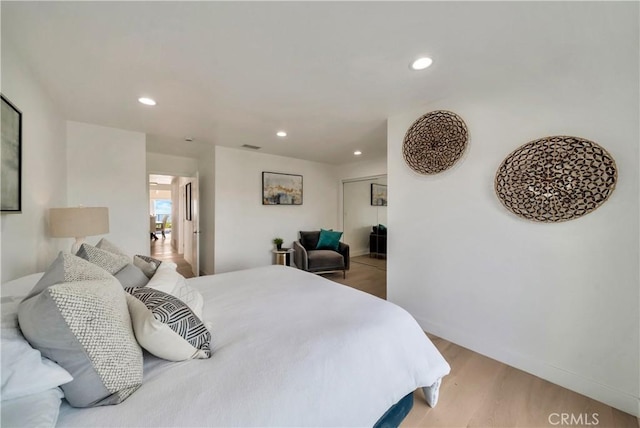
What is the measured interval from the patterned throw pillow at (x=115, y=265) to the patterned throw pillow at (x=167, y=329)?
0.30 metres

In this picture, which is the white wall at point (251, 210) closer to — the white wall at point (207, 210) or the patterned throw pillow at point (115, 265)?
the white wall at point (207, 210)

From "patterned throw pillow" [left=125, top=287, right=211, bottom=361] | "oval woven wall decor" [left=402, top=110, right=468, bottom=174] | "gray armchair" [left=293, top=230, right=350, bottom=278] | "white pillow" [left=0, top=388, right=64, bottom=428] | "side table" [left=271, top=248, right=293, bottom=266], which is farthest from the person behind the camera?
"side table" [left=271, top=248, right=293, bottom=266]

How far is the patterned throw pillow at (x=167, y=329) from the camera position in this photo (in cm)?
96

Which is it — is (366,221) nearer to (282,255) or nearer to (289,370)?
(282,255)

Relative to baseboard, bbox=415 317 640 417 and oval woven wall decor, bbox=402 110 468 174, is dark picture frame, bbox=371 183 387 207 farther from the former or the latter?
baseboard, bbox=415 317 640 417

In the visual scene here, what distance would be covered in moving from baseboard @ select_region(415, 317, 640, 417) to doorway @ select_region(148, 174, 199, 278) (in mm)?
4114

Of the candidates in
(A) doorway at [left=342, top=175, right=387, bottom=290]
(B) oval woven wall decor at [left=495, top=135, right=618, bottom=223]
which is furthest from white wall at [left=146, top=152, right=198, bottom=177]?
(B) oval woven wall decor at [left=495, top=135, right=618, bottom=223]

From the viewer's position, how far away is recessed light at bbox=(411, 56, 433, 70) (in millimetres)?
1667

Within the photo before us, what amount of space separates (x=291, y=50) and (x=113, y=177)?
3062 millimetres

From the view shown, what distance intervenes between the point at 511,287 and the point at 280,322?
1939 millimetres

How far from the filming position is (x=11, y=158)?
140 cm

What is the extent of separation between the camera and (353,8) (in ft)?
4.06

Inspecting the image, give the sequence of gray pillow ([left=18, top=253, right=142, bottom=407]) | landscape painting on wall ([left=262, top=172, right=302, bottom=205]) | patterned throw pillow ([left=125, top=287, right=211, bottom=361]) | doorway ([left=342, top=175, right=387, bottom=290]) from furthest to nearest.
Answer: doorway ([left=342, top=175, right=387, bottom=290]), landscape painting on wall ([left=262, top=172, right=302, bottom=205]), patterned throw pillow ([left=125, top=287, right=211, bottom=361]), gray pillow ([left=18, top=253, right=142, bottom=407])

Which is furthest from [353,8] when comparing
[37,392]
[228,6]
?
[37,392]
